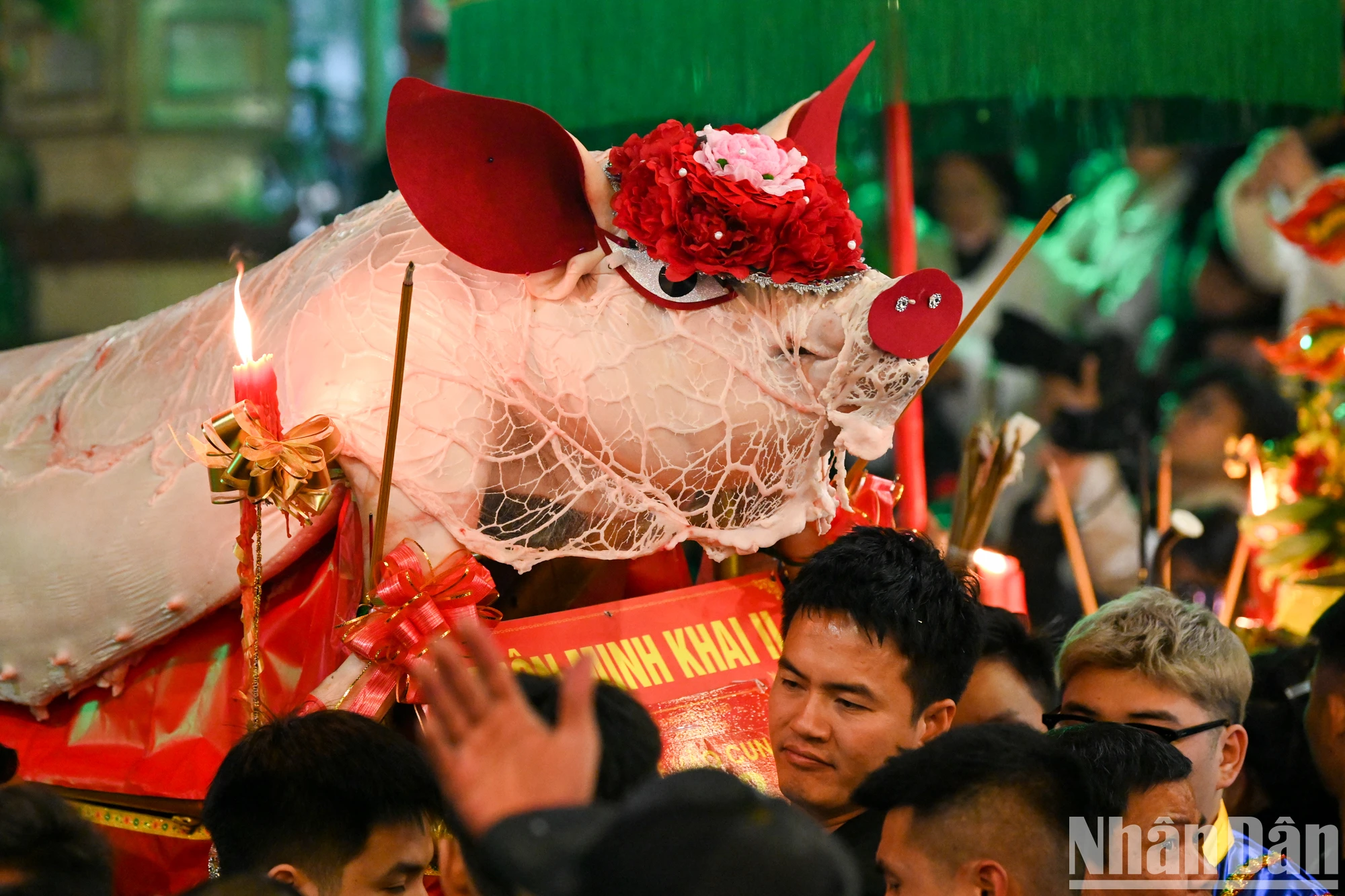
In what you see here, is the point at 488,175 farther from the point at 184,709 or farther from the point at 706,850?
the point at 706,850

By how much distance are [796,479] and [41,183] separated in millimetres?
2656

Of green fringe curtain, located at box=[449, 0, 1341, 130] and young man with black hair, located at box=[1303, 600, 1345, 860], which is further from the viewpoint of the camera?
green fringe curtain, located at box=[449, 0, 1341, 130]

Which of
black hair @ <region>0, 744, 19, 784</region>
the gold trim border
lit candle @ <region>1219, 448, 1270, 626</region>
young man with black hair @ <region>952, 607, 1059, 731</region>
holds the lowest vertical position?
lit candle @ <region>1219, 448, 1270, 626</region>

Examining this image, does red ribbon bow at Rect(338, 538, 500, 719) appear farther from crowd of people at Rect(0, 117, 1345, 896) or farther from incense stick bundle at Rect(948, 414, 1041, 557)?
incense stick bundle at Rect(948, 414, 1041, 557)

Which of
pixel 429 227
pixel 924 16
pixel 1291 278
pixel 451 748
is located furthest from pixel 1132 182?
pixel 451 748

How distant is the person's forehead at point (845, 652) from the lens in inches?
66.0

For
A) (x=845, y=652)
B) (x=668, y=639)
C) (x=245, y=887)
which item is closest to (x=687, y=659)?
(x=668, y=639)

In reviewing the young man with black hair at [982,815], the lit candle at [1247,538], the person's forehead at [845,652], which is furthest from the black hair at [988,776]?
the lit candle at [1247,538]

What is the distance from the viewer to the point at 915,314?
70.9 inches

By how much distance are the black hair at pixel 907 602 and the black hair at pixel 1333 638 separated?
0.54 metres

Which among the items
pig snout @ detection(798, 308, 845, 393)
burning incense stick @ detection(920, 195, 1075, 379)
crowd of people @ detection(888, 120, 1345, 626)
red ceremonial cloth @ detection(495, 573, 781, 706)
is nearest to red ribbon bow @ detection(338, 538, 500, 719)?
red ceremonial cloth @ detection(495, 573, 781, 706)

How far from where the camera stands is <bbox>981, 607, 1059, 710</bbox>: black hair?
80.7 inches

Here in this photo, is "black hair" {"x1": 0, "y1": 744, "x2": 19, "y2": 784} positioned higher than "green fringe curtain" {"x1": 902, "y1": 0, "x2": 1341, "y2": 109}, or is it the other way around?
"green fringe curtain" {"x1": 902, "y1": 0, "x2": 1341, "y2": 109}

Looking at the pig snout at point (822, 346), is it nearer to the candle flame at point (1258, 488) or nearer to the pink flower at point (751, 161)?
the pink flower at point (751, 161)
